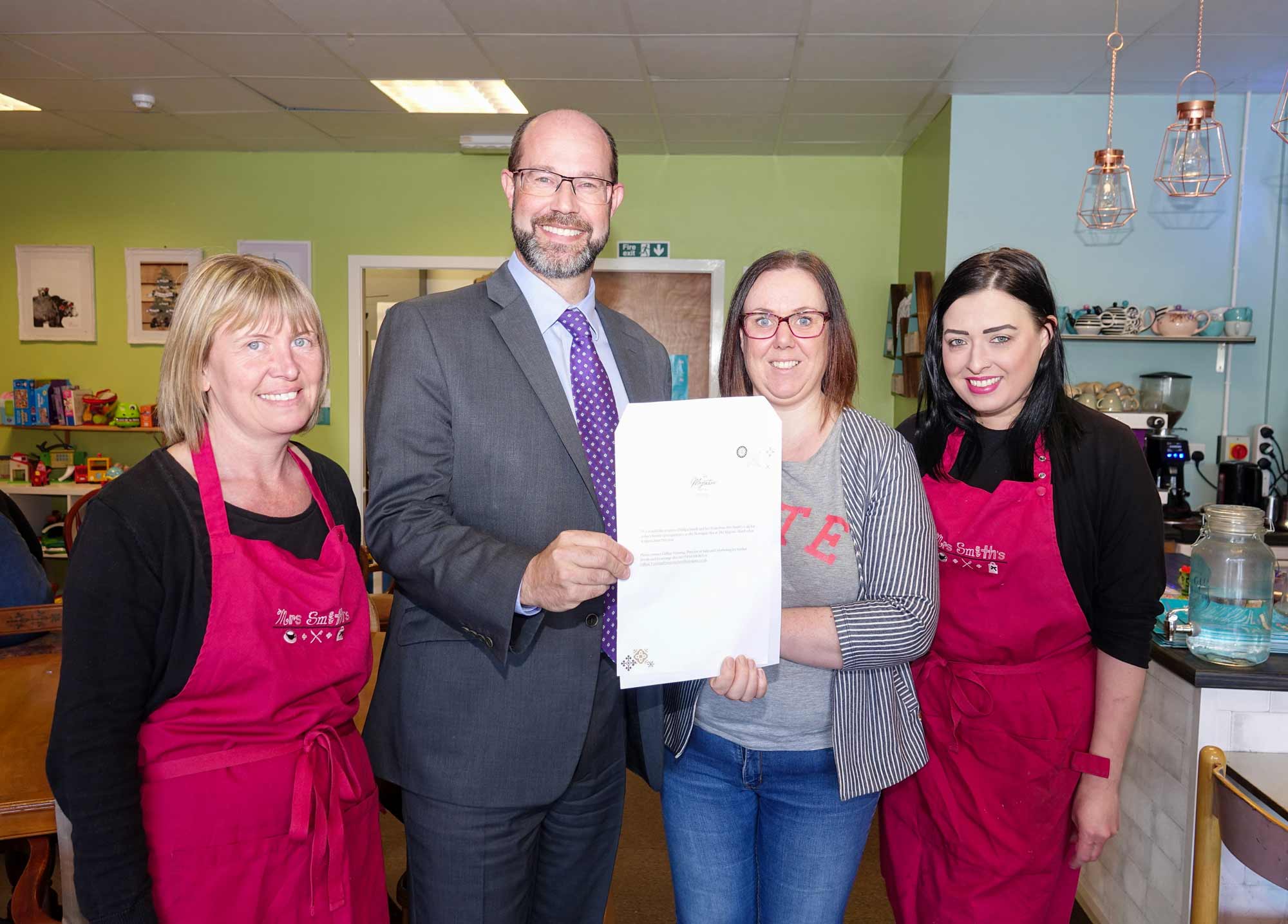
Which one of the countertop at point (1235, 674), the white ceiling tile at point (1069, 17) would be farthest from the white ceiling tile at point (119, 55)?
the countertop at point (1235, 674)

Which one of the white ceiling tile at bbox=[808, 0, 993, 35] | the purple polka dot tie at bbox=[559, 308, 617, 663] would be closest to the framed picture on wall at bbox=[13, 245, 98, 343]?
the white ceiling tile at bbox=[808, 0, 993, 35]

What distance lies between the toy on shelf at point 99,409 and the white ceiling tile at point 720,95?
13.8 feet

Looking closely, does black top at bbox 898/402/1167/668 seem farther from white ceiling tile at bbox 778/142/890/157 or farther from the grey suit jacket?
white ceiling tile at bbox 778/142/890/157

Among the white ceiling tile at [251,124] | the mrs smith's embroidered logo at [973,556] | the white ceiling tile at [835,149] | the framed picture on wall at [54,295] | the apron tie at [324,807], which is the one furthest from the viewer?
the framed picture on wall at [54,295]

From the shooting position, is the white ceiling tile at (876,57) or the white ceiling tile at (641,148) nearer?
the white ceiling tile at (876,57)

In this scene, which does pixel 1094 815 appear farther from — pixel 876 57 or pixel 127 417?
pixel 127 417

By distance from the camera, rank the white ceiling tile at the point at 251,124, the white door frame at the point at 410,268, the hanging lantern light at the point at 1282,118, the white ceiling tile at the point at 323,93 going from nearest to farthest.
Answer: the hanging lantern light at the point at 1282,118 < the white ceiling tile at the point at 323,93 < the white ceiling tile at the point at 251,124 < the white door frame at the point at 410,268

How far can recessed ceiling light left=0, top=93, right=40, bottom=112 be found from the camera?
4953 mm

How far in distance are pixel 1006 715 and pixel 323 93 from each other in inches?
182

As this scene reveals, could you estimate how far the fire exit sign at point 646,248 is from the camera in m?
5.88

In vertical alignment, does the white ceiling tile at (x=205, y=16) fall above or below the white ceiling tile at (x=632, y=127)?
below

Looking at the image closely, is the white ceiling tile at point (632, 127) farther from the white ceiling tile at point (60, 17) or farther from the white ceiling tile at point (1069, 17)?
the white ceiling tile at point (60, 17)

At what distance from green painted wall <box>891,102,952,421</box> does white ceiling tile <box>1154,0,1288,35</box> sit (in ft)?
3.85

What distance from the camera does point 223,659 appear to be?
129 cm
